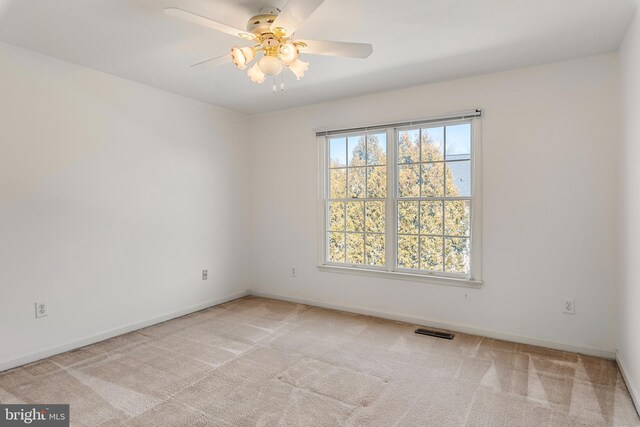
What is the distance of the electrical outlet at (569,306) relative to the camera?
3.16 metres

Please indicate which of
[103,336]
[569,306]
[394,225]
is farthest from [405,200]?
[103,336]

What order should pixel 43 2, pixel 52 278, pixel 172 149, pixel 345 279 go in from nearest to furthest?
pixel 43 2 < pixel 52 278 < pixel 172 149 < pixel 345 279

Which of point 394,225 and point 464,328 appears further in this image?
point 394,225

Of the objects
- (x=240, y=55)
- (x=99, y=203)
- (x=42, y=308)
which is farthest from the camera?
(x=99, y=203)

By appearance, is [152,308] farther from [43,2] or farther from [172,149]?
[43,2]

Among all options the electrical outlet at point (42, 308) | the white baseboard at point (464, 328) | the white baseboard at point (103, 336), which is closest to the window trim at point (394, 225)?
the white baseboard at point (464, 328)

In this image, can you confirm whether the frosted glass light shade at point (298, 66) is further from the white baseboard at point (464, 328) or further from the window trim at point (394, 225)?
the white baseboard at point (464, 328)

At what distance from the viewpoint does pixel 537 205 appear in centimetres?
330

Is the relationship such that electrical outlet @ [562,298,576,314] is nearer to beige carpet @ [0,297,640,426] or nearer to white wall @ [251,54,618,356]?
white wall @ [251,54,618,356]

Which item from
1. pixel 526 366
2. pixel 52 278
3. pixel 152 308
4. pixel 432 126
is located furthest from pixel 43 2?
pixel 526 366

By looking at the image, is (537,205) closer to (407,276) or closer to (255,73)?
(407,276)

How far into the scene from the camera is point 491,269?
11.6 ft

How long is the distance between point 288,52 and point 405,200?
2.31 m

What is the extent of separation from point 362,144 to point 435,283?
175 centimetres
